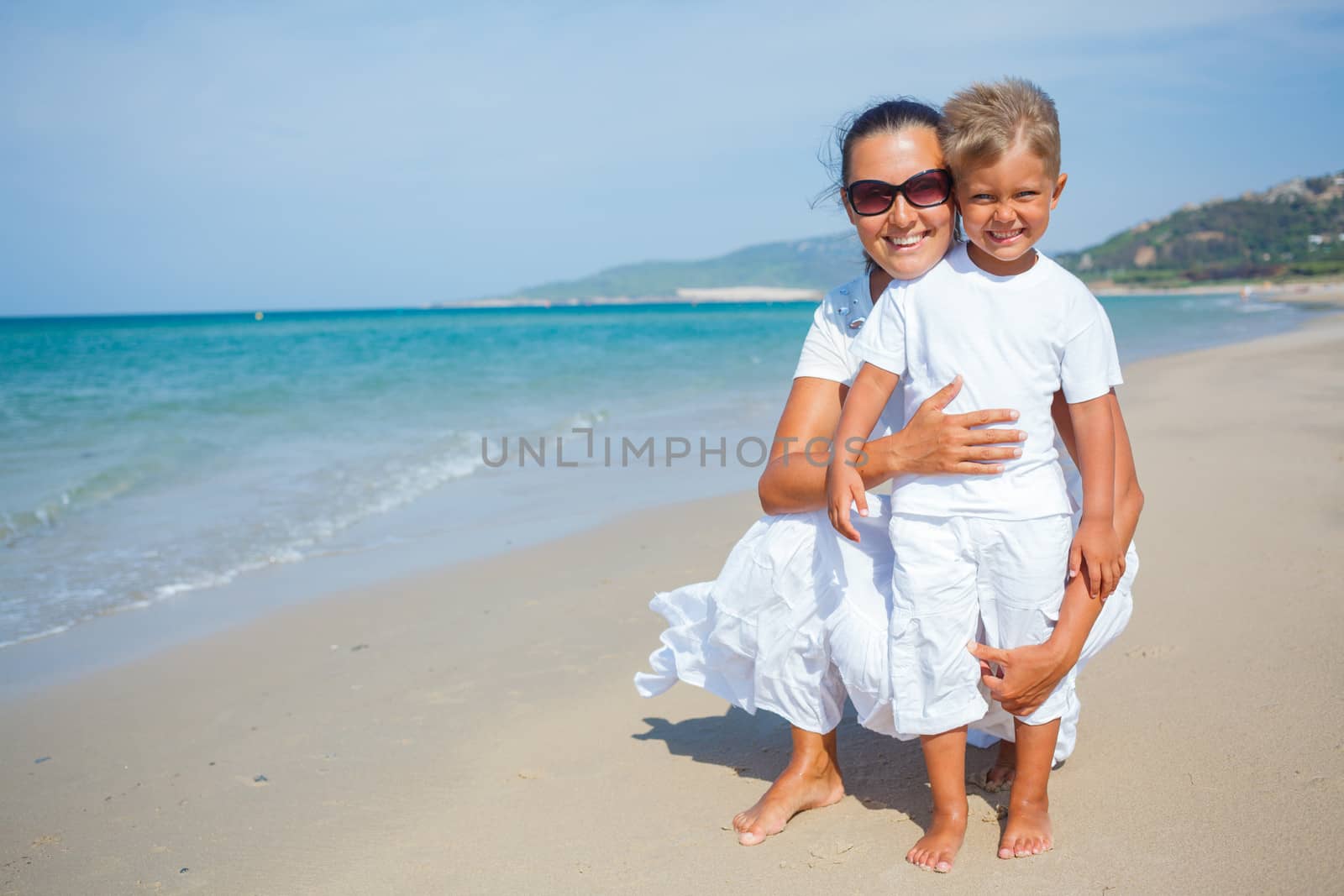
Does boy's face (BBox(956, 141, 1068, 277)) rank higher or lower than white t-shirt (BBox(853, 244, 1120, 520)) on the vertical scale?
higher

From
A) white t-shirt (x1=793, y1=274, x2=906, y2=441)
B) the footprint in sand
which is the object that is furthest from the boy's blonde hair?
the footprint in sand

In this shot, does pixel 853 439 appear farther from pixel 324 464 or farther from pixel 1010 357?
pixel 324 464

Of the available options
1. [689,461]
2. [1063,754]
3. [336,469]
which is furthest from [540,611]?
[336,469]

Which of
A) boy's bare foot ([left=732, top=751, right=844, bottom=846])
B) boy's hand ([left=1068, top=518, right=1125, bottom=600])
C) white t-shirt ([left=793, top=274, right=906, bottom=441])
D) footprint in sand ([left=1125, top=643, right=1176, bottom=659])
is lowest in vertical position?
boy's bare foot ([left=732, top=751, right=844, bottom=846])

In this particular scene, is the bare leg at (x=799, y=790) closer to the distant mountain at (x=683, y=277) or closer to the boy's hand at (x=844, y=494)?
the boy's hand at (x=844, y=494)

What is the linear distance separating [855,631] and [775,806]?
0.50 m

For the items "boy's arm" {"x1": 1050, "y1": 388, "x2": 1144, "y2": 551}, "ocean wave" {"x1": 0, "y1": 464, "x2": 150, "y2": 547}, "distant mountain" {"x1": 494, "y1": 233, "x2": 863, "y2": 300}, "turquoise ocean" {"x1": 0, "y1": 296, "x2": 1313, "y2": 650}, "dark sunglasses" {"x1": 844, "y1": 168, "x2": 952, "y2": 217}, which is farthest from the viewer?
"distant mountain" {"x1": 494, "y1": 233, "x2": 863, "y2": 300}

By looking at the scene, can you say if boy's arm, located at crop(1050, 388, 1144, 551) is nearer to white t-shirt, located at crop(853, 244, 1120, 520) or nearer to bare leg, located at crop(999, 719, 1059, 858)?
white t-shirt, located at crop(853, 244, 1120, 520)

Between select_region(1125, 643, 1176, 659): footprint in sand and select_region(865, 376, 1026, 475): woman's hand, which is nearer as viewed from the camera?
select_region(865, 376, 1026, 475): woman's hand

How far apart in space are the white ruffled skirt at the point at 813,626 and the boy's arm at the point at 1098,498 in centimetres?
20

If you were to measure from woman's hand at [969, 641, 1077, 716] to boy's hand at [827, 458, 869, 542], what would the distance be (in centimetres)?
38

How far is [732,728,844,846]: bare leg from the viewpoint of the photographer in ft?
7.63

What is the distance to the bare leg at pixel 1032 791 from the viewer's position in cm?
212

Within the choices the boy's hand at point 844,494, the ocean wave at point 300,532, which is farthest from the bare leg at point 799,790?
the ocean wave at point 300,532
